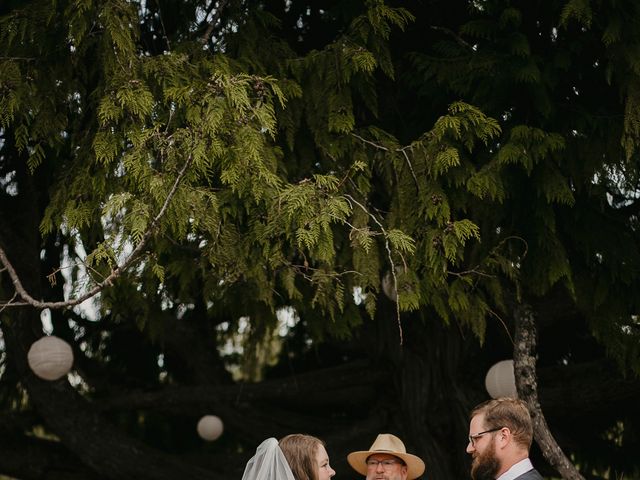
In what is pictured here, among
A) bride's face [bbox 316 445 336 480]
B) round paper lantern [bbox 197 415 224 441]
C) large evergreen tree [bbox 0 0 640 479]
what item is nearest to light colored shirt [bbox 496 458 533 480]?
bride's face [bbox 316 445 336 480]

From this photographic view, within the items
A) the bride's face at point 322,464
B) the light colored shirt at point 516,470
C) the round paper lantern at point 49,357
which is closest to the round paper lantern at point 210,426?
the round paper lantern at point 49,357

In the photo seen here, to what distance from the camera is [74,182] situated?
6.13 metres

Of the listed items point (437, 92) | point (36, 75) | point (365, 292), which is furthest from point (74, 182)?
point (437, 92)

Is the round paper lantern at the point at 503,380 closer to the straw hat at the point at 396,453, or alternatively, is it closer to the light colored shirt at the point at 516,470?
the straw hat at the point at 396,453

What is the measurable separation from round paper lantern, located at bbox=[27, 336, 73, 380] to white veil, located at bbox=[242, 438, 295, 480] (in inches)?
136

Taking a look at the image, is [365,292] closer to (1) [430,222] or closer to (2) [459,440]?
(1) [430,222]

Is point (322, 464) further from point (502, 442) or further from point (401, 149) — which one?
point (401, 149)

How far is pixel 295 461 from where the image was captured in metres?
4.59

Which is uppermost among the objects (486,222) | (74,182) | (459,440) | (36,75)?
(36,75)

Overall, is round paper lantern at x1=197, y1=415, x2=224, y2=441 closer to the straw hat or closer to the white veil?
the straw hat

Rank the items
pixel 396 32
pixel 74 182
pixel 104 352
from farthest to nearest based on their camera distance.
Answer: pixel 104 352 < pixel 396 32 < pixel 74 182

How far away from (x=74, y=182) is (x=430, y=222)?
7.21 feet

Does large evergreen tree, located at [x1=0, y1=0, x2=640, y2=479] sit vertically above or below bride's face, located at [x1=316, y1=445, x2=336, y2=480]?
above

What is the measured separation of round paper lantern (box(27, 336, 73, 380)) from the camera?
25.6 ft
